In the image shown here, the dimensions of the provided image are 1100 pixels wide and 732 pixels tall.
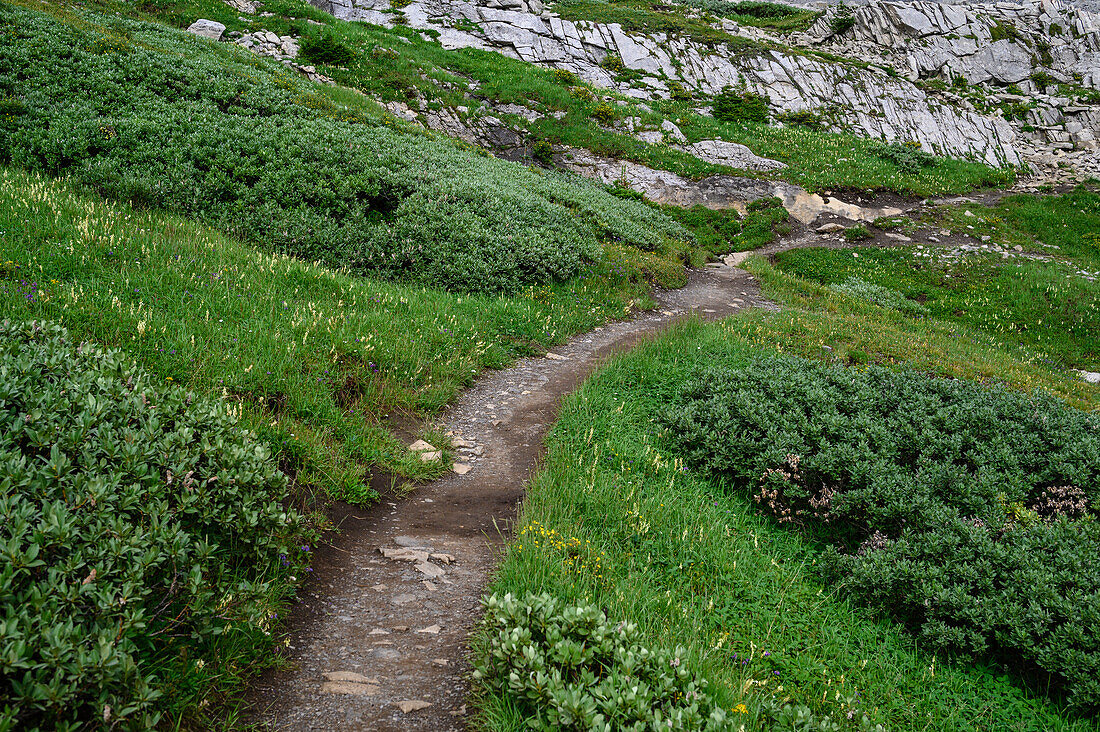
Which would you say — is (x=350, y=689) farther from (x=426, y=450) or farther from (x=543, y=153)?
(x=543, y=153)

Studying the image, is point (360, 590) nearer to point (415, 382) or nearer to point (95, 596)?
point (95, 596)

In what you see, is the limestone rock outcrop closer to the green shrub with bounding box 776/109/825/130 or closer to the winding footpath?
the green shrub with bounding box 776/109/825/130

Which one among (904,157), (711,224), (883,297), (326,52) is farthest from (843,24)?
(326,52)

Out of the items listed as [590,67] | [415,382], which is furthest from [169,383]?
[590,67]

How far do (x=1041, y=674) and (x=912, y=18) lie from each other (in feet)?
221

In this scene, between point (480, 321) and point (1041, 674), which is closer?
point (1041, 674)

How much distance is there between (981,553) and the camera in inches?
210

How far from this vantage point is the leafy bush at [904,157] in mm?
31797

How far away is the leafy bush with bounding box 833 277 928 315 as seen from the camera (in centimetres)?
1836

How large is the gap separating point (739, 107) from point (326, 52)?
26.5 meters

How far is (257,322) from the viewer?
23.8 ft

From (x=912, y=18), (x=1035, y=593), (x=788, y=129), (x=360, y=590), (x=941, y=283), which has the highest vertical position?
(x=912, y=18)

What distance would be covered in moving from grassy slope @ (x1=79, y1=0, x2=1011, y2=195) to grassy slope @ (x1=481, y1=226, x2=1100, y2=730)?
2414cm

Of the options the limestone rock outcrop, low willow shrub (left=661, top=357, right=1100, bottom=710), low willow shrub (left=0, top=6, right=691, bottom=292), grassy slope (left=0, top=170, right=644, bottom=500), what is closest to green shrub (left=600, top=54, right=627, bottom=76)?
the limestone rock outcrop
